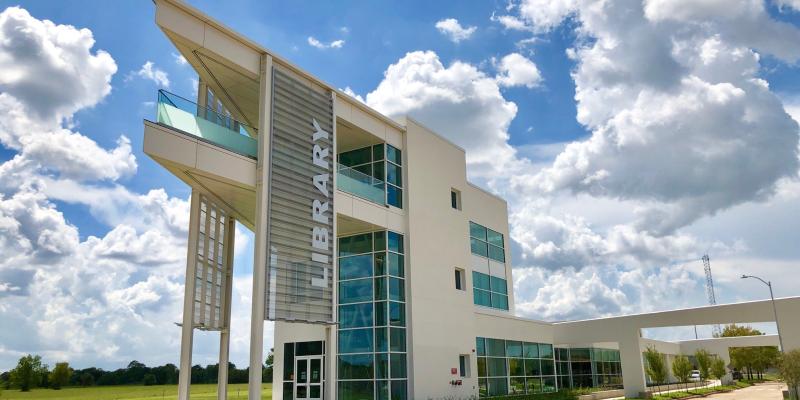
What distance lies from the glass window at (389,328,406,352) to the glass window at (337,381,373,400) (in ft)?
5.63

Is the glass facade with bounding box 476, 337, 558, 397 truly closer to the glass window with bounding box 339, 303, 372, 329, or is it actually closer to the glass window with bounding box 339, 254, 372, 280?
the glass window with bounding box 339, 303, 372, 329

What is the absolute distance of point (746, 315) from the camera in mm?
34094

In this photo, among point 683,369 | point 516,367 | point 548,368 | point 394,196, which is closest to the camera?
point 394,196

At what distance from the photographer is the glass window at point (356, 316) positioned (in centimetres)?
2611

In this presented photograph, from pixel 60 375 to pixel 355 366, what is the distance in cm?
1500

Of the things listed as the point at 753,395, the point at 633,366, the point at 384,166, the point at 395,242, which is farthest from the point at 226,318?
the point at 753,395

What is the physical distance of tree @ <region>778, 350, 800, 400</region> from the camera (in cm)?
3020

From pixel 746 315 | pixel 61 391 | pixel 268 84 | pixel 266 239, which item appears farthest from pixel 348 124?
pixel 746 315

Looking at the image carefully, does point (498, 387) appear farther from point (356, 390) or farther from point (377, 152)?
point (377, 152)

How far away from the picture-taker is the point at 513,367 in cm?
3475

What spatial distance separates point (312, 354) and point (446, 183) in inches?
428

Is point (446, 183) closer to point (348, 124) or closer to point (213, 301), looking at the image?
point (348, 124)

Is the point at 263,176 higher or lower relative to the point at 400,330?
higher

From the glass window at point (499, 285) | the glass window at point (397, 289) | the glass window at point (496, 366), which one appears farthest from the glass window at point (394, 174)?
the glass window at point (499, 285)
